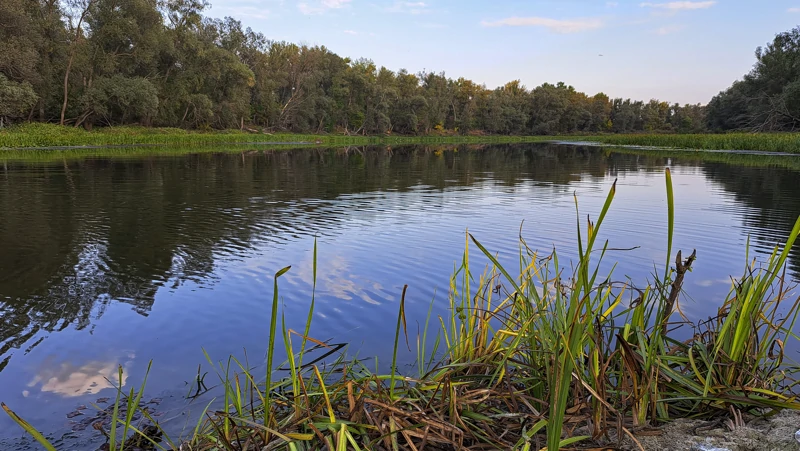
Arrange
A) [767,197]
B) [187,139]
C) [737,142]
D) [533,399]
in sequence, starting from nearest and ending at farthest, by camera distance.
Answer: [533,399] < [767,197] < [737,142] < [187,139]

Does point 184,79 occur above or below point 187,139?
above

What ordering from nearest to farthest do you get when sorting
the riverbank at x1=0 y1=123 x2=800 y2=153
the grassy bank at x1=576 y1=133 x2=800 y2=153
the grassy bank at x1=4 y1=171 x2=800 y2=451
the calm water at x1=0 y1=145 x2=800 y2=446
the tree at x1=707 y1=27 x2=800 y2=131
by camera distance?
the grassy bank at x1=4 y1=171 x2=800 y2=451
the calm water at x1=0 y1=145 x2=800 y2=446
the riverbank at x1=0 y1=123 x2=800 y2=153
the grassy bank at x1=576 y1=133 x2=800 y2=153
the tree at x1=707 y1=27 x2=800 y2=131

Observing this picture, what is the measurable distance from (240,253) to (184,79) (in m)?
61.9

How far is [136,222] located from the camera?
13000 millimetres

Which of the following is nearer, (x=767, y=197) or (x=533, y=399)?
(x=533, y=399)

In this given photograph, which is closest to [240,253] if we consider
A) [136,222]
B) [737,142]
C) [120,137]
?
[136,222]

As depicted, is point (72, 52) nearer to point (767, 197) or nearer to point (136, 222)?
point (136, 222)

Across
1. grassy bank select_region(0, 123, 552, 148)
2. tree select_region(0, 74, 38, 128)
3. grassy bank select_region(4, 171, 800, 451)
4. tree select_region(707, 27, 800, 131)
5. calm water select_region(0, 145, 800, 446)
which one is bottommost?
calm water select_region(0, 145, 800, 446)

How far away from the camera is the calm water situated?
5.73m

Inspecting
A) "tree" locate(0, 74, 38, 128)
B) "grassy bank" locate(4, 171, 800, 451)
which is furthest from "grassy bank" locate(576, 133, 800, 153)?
"tree" locate(0, 74, 38, 128)

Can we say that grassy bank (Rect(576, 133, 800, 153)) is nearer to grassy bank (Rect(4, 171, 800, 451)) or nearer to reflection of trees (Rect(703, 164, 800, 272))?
reflection of trees (Rect(703, 164, 800, 272))

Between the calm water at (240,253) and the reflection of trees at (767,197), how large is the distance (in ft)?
0.27

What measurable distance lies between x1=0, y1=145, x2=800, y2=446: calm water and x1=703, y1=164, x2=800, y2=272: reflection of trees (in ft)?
0.27

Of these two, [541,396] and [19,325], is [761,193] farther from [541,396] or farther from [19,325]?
[19,325]
